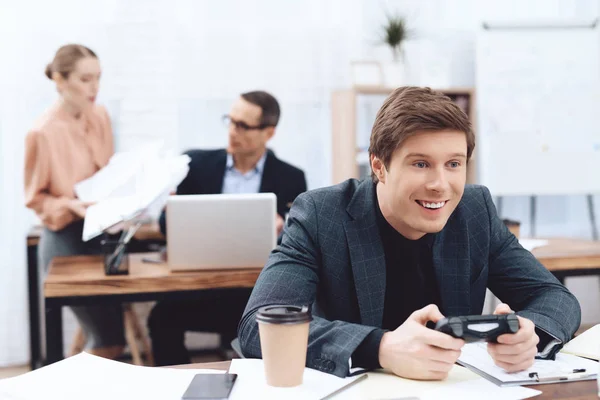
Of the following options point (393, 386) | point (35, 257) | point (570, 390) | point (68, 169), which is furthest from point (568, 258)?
point (35, 257)

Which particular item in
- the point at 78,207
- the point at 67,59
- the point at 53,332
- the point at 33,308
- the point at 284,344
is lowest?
the point at 33,308

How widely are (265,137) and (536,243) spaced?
129 cm

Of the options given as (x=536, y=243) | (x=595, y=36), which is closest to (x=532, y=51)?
(x=595, y=36)

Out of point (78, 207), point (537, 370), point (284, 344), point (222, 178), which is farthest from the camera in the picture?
point (222, 178)

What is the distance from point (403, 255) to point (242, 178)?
Answer: 1825mm

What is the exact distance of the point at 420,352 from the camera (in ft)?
3.70

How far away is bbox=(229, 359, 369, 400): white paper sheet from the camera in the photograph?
1.06 metres

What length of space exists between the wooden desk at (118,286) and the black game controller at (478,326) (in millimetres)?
1289

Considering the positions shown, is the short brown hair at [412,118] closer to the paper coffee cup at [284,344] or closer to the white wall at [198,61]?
the paper coffee cup at [284,344]

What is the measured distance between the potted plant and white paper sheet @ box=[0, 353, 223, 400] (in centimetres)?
301

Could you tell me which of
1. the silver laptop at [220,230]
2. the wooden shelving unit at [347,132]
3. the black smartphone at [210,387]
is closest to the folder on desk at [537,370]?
the black smartphone at [210,387]

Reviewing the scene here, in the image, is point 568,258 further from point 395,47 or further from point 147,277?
point 395,47

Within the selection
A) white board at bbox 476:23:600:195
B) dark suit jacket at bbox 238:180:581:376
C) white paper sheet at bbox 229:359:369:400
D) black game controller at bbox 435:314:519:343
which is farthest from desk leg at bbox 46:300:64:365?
white board at bbox 476:23:600:195

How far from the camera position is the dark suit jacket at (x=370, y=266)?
145 centimetres
